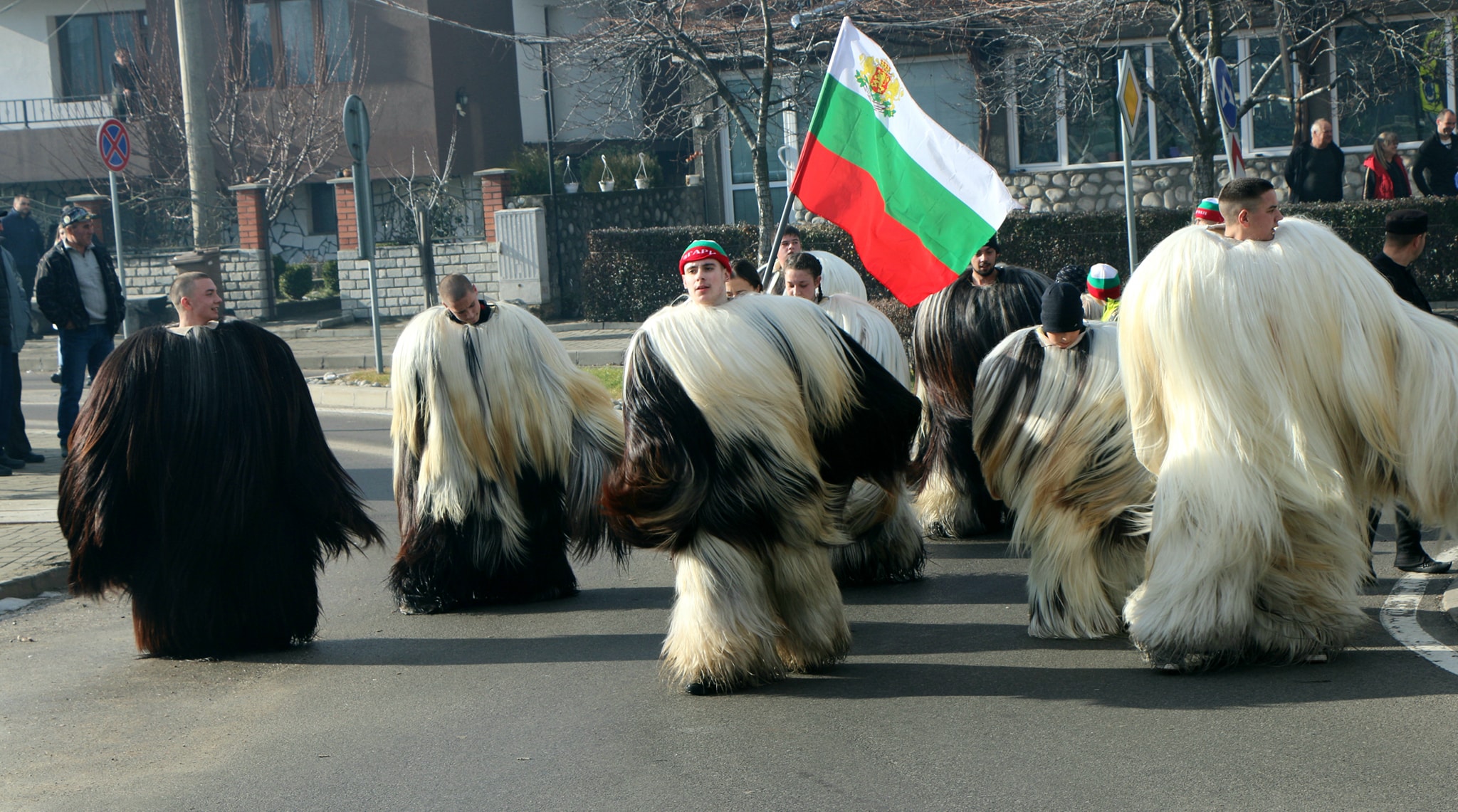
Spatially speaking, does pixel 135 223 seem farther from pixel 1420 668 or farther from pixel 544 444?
pixel 1420 668

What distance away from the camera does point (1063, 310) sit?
6.14 m

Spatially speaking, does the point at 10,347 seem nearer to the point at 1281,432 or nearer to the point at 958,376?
the point at 958,376

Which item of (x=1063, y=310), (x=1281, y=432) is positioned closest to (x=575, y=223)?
(x=1063, y=310)

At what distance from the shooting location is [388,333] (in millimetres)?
21594

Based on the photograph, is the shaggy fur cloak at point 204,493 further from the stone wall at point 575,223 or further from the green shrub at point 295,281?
the green shrub at point 295,281

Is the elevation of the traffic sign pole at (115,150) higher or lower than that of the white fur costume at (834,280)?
higher

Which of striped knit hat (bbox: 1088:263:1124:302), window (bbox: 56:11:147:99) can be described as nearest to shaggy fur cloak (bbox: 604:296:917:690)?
striped knit hat (bbox: 1088:263:1124:302)

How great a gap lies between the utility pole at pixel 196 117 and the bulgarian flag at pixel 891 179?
15.7 m

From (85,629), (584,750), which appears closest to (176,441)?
(85,629)

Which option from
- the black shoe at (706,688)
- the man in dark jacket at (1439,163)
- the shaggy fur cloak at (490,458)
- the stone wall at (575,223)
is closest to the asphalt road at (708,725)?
the black shoe at (706,688)

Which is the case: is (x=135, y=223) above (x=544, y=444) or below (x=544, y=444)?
above

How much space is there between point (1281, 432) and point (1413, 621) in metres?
1.58

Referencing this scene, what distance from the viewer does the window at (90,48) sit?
100 feet

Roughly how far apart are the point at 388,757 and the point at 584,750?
2.26ft
